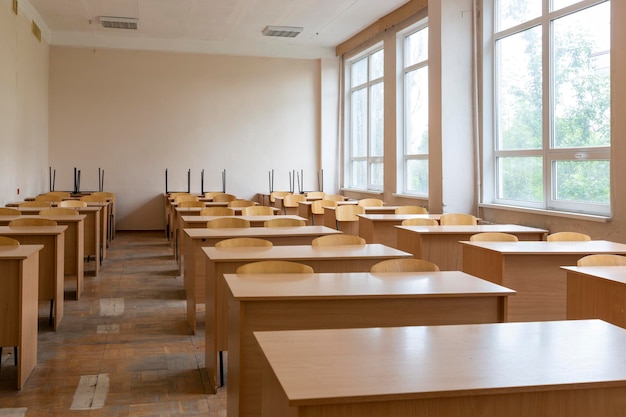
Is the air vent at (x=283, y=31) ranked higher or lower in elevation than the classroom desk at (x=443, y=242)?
higher

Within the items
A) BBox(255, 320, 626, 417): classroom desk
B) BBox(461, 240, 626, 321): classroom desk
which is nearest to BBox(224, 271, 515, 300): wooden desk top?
BBox(255, 320, 626, 417): classroom desk

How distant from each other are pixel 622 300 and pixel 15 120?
28.6ft

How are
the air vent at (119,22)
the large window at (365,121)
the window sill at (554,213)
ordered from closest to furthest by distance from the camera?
1. the window sill at (554,213)
2. the air vent at (119,22)
3. the large window at (365,121)

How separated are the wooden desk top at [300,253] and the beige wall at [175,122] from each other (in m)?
8.93

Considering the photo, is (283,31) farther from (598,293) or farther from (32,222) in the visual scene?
(598,293)

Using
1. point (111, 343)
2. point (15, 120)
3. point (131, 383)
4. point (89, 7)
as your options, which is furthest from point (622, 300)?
point (89, 7)

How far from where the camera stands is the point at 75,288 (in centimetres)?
677

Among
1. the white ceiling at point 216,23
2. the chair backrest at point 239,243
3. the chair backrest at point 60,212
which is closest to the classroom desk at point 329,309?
the chair backrest at point 239,243

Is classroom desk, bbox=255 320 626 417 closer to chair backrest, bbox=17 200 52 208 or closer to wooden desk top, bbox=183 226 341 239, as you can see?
wooden desk top, bbox=183 226 341 239

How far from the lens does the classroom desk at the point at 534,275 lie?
4242mm

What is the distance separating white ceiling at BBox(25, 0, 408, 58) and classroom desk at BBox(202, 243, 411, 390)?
6627mm

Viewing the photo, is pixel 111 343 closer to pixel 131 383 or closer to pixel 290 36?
pixel 131 383

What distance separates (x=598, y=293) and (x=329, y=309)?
1447 millimetres

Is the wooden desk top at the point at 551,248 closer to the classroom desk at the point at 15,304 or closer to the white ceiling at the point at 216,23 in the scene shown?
the classroom desk at the point at 15,304
